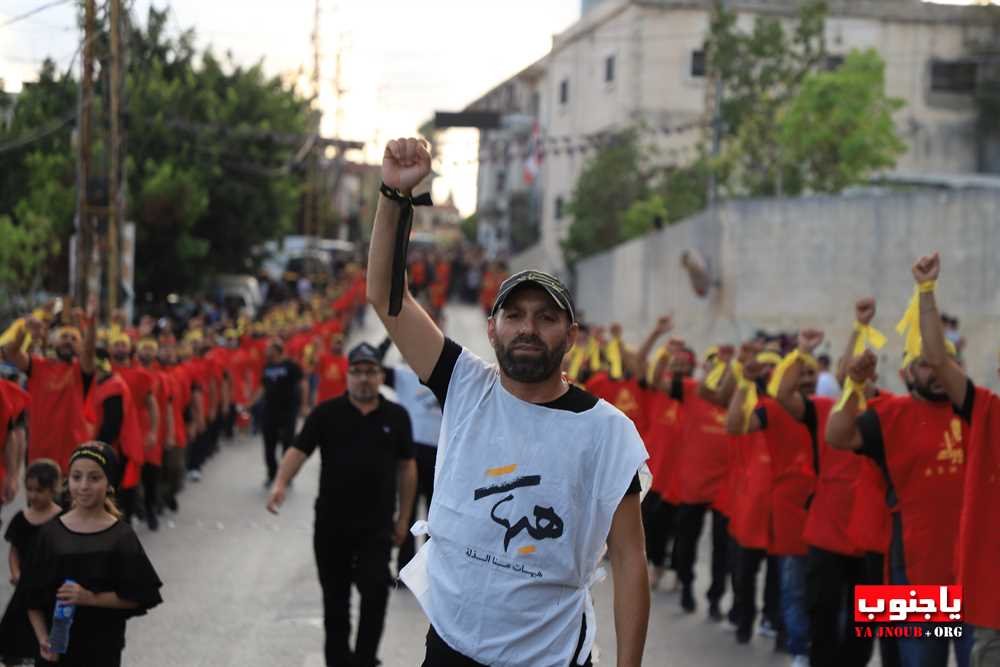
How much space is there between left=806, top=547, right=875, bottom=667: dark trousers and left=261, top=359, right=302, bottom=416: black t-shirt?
10531mm

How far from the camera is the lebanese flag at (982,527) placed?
21.5 ft

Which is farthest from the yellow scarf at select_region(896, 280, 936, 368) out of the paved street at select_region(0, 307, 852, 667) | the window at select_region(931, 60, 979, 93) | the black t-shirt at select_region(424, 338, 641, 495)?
the window at select_region(931, 60, 979, 93)

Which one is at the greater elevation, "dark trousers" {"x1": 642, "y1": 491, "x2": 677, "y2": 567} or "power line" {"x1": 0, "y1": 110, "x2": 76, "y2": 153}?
"power line" {"x1": 0, "y1": 110, "x2": 76, "y2": 153}

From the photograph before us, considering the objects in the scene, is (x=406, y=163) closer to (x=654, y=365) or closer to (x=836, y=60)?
(x=654, y=365)

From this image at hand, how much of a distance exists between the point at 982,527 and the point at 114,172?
620 inches

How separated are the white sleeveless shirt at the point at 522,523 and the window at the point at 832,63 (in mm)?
38942

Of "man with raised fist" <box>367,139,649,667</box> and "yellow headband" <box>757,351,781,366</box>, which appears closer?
"man with raised fist" <box>367,139,649,667</box>

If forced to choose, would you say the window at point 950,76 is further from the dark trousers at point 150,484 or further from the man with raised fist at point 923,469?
the man with raised fist at point 923,469

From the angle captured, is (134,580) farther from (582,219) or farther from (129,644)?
(582,219)

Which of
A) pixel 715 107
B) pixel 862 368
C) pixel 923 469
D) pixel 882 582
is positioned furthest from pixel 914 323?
pixel 715 107

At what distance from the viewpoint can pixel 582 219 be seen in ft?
140

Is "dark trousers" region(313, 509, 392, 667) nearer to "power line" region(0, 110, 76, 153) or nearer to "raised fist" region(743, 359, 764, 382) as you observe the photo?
"raised fist" region(743, 359, 764, 382)

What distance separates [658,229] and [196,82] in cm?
1384

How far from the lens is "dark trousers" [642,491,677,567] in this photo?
1288 cm
